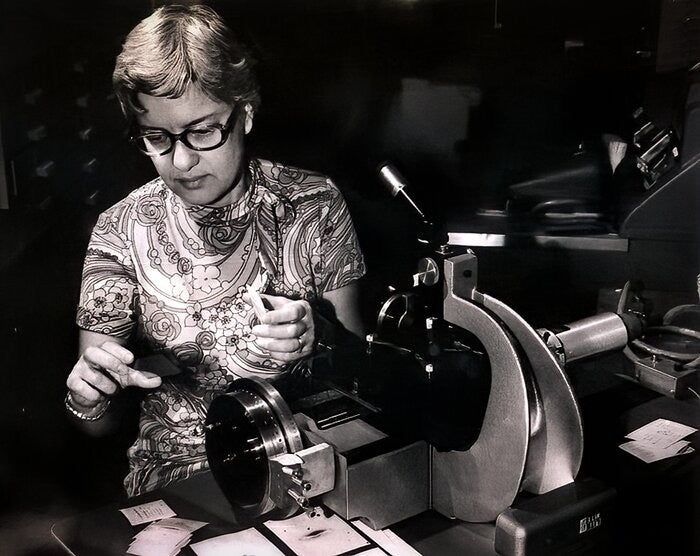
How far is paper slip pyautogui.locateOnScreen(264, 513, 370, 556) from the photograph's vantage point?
4.33 ft

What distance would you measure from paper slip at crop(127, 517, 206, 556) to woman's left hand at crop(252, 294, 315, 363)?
0.41 m

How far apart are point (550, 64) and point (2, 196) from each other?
1.28 meters

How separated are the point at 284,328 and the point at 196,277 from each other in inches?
8.5

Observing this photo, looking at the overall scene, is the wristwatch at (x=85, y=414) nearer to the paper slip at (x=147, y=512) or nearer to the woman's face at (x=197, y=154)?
the paper slip at (x=147, y=512)

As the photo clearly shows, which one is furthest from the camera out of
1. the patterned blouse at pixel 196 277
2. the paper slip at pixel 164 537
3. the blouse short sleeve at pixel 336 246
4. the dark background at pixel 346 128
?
the blouse short sleeve at pixel 336 246

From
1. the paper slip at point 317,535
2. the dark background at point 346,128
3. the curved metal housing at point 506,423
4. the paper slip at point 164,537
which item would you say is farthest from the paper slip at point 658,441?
the paper slip at point 164,537

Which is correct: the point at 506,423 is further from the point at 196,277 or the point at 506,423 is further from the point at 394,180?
the point at 196,277

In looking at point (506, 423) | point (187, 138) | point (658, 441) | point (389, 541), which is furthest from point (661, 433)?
point (187, 138)

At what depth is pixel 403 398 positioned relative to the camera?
4.52ft

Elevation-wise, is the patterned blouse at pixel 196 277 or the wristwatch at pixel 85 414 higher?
the patterned blouse at pixel 196 277

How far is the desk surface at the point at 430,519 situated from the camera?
4.37ft

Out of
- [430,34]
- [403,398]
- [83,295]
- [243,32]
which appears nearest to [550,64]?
[430,34]

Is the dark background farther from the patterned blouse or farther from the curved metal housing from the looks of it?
the curved metal housing

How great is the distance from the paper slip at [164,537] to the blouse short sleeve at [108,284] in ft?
1.29
